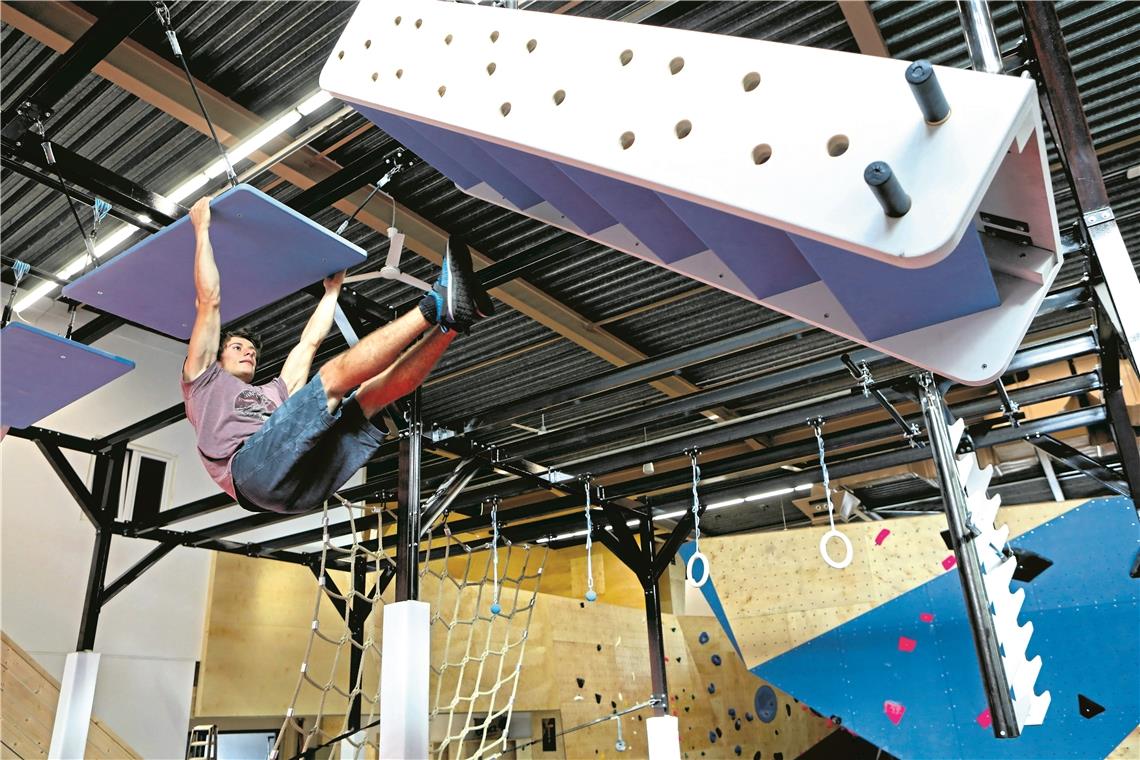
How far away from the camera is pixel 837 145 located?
1.15 metres

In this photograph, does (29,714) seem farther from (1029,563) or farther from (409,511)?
(1029,563)

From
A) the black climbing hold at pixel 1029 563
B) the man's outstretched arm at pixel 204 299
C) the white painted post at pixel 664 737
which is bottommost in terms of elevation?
the white painted post at pixel 664 737

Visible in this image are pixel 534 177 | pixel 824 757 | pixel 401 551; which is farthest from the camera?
pixel 824 757

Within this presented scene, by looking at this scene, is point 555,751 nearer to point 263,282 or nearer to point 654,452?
point 654,452

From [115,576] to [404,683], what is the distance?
437cm

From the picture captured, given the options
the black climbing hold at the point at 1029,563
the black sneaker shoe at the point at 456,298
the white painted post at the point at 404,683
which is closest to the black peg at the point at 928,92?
the black sneaker shoe at the point at 456,298

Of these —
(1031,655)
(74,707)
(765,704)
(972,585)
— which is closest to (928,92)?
(972,585)

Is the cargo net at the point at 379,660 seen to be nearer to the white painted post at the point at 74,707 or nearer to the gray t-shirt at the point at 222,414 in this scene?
the white painted post at the point at 74,707

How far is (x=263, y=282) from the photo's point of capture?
271cm

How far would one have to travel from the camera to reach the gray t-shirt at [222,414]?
2.48 meters

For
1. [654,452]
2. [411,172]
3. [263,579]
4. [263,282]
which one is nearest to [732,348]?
[654,452]

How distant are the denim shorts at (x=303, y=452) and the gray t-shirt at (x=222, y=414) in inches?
4.3

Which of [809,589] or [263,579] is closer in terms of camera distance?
[809,589]

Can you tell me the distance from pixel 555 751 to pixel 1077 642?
5.44 metres
